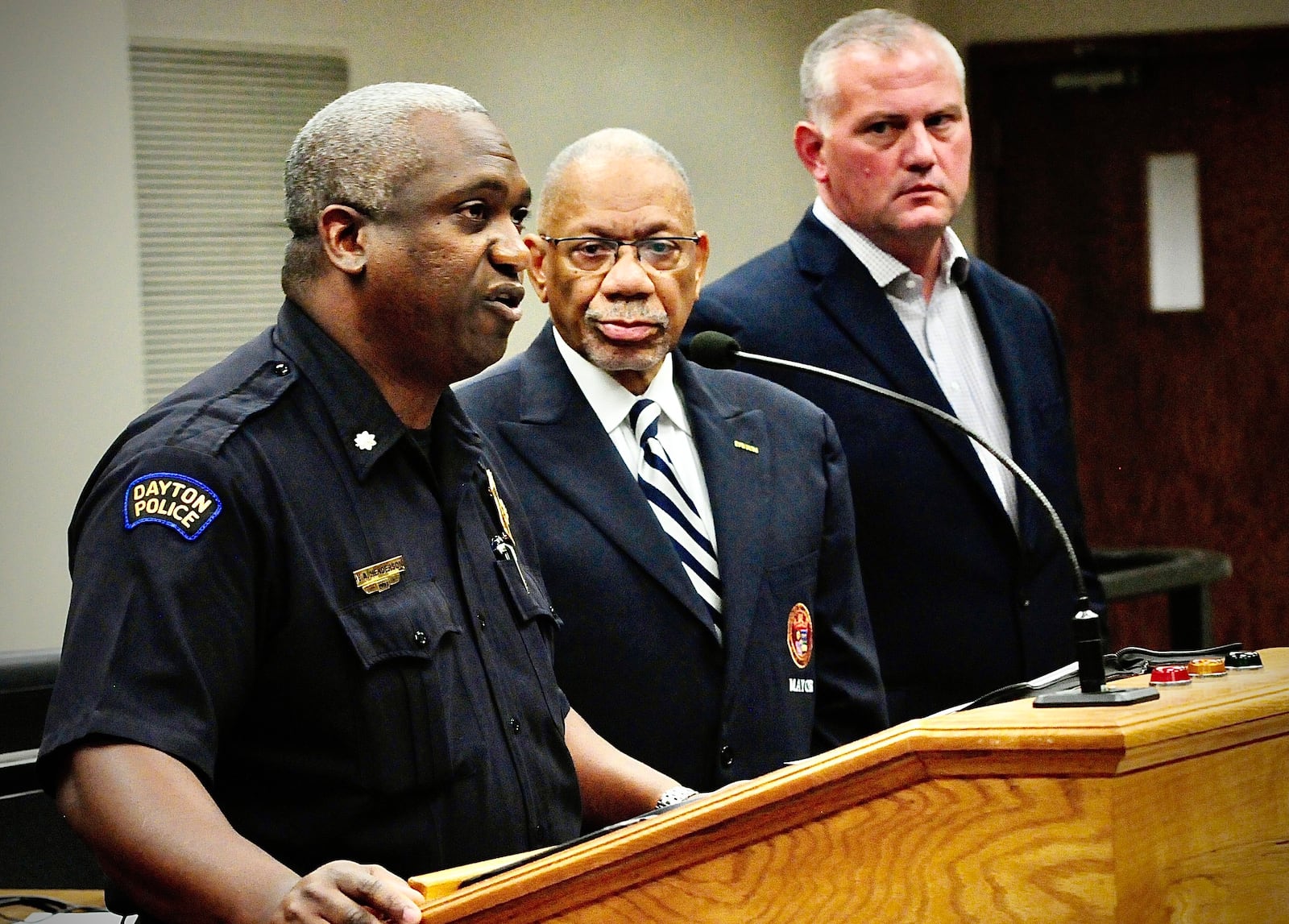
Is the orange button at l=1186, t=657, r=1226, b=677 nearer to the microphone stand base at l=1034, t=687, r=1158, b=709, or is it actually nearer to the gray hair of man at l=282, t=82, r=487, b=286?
the microphone stand base at l=1034, t=687, r=1158, b=709

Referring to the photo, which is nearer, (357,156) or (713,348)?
(357,156)

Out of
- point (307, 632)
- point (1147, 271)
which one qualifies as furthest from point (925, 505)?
point (1147, 271)

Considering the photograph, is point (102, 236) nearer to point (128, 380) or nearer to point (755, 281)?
point (128, 380)

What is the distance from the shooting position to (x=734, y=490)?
7.14ft

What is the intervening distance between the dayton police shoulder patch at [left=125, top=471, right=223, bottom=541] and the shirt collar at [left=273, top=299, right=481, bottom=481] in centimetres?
18

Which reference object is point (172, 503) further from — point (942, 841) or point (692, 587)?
point (692, 587)

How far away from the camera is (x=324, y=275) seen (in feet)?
5.39

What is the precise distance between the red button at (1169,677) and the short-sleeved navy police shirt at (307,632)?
0.57 metres

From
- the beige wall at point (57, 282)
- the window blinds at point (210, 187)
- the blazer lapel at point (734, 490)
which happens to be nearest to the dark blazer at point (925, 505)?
the blazer lapel at point (734, 490)

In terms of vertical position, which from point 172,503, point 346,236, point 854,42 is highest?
point 854,42

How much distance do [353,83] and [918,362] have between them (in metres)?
2.38

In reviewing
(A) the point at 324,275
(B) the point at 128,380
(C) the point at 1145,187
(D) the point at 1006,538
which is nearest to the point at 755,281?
(D) the point at 1006,538

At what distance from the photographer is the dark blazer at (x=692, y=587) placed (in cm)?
209

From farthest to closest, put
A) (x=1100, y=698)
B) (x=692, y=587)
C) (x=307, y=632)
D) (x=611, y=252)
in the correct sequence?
1. (x=611, y=252)
2. (x=692, y=587)
3. (x=307, y=632)
4. (x=1100, y=698)
